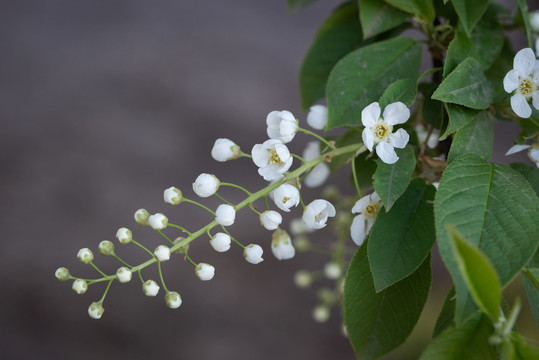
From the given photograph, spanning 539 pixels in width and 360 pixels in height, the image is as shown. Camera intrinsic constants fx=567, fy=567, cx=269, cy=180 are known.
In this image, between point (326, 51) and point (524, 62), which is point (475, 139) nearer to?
point (524, 62)

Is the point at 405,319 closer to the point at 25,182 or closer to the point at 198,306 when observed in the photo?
the point at 198,306

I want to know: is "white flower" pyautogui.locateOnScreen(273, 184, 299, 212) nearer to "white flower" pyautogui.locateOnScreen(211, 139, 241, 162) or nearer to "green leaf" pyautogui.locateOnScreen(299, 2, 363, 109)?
"white flower" pyautogui.locateOnScreen(211, 139, 241, 162)

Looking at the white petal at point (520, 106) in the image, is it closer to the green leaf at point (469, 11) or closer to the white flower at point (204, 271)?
the green leaf at point (469, 11)

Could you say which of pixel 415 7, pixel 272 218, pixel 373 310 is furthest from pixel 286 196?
pixel 415 7

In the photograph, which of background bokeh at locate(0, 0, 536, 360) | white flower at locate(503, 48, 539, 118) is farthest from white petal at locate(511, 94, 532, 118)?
background bokeh at locate(0, 0, 536, 360)

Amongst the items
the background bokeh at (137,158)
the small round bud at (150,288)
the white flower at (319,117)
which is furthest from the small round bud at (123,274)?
the background bokeh at (137,158)

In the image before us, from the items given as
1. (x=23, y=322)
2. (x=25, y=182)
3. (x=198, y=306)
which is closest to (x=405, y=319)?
(x=198, y=306)
